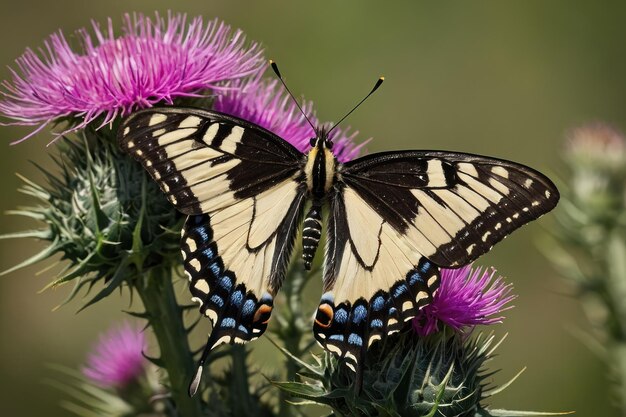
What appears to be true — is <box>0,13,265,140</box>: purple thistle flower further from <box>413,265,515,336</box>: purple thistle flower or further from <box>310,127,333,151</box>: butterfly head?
<box>413,265,515,336</box>: purple thistle flower

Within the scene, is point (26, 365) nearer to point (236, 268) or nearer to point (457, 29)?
point (236, 268)

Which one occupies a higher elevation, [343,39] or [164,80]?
[343,39]

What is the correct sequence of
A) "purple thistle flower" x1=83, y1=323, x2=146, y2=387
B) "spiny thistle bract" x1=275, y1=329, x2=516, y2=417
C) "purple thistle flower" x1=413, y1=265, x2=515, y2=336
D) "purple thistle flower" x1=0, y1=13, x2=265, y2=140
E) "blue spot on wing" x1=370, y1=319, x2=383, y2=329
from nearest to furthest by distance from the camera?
"spiny thistle bract" x1=275, y1=329, x2=516, y2=417 < "blue spot on wing" x1=370, y1=319, x2=383, y2=329 < "purple thistle flower" x1=413, y1=265, x2=515, y2=336 < "purple thistle flower" x1=0, y1=13, x2=265, y2=140 < "purple thistle flower" x1=83, y1=323, x2=146, y2=387

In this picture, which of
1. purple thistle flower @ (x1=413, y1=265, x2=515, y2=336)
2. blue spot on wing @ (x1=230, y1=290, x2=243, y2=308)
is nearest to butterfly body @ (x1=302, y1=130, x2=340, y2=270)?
blue spot on wing @ (x1=230, y1=290, x2=243, y2=308)

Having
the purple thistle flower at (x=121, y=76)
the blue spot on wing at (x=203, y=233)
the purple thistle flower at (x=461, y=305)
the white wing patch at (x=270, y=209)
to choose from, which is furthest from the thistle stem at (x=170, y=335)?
the purple thistle flower at (x=461, y=305)

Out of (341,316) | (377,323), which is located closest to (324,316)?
(341,316)

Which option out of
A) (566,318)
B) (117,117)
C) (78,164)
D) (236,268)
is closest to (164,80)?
(117,117)

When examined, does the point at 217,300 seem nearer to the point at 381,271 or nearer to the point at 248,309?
the point at 248,309
